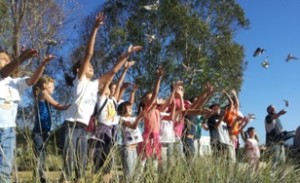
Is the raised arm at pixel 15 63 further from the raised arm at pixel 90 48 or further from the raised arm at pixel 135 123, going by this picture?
the raised arm at pixel 135 123

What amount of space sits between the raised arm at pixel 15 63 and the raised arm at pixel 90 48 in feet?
1.98

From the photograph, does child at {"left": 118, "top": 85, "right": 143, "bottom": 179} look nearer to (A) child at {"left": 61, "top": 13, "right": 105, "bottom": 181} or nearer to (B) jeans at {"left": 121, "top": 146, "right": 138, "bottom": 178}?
(B) jeans at {"left": 121, "top": 146, "right": 138, "bottom": 178}

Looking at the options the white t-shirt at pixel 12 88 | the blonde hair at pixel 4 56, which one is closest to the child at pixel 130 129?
the white t-shirt at pixel 12 88

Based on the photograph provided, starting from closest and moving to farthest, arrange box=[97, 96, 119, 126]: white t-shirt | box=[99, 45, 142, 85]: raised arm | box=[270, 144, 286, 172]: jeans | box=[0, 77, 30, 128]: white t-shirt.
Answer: box=[0, 77, 30, 128]: white t-shirt → box=[99, 45, 142, 85]: raised arm → box=[270, 144, 286, 172]: jeans → box=[97, 96, 119, 126]: white t-shirt

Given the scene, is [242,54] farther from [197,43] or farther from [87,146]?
[87,146]

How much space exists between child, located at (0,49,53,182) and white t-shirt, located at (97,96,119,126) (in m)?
0.95

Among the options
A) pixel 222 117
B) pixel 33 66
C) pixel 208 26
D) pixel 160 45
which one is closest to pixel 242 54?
pixel 208 26

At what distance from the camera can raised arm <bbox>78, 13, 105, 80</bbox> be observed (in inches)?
169

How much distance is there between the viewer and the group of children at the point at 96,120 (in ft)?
10.8

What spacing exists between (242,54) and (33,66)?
51.8 feet

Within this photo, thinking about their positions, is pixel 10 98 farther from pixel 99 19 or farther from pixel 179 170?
pixel 179 170

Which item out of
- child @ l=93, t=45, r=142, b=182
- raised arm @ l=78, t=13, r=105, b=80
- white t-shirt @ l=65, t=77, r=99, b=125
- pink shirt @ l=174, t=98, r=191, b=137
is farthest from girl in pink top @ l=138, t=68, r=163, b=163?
raised arm @ l=78, t=13, r=105, b=80

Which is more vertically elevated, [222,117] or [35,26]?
[35,26]

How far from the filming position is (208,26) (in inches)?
1047
